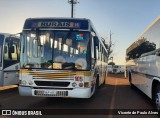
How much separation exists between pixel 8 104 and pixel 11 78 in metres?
3.98

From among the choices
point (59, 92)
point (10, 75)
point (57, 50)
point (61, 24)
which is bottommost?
point (59, 92)

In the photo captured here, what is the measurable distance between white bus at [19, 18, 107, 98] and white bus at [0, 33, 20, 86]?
3.68 metres

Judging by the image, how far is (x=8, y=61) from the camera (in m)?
15.1

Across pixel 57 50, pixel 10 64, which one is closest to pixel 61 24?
pixel 57 50

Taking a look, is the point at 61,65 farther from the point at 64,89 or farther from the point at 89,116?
the point at 89,116

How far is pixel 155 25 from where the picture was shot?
11031 mm

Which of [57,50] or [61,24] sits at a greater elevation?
[61,24]

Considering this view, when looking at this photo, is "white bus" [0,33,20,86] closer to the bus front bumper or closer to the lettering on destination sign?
the lettering on destination sign

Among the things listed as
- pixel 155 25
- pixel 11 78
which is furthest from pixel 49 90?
pixel 11 78

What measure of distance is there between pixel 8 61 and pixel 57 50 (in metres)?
5.12

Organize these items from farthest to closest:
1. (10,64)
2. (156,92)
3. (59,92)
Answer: (10,64) → (59,92) → (156,92)

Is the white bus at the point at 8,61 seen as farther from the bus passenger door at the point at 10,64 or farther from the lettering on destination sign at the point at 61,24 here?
the lettering on destination sign at the point at 61,24

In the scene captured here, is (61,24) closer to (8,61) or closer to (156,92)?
(156,92)

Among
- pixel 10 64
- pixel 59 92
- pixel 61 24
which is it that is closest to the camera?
pixel 59 92
